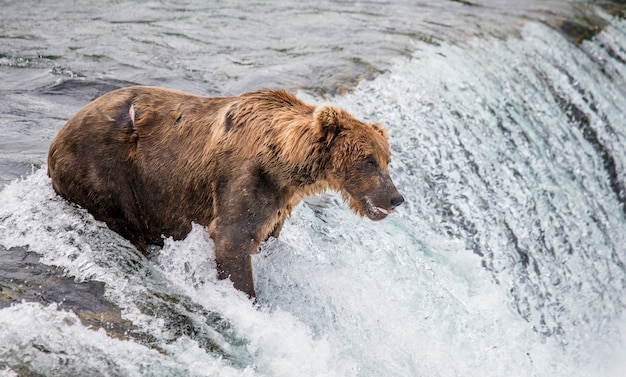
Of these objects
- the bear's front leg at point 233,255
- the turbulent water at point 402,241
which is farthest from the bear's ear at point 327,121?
the turbulent water at point 402,241

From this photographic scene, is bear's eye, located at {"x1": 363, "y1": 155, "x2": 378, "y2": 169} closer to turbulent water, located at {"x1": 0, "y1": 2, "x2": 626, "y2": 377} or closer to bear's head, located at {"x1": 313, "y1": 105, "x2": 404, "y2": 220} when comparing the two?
bear's head, located at {"x1": 313, "y1": 105, "x2": 404, "y2": 220}

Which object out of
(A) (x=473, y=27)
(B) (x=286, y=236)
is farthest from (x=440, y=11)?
(B) (x=286, y=236)

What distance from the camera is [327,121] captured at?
4320 mm

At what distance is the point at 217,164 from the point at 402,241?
6.78ft

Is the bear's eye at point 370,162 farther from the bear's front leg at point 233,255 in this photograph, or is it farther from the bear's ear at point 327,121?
the bear's front leg at point 233,255

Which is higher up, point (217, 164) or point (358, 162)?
point (358, 162)

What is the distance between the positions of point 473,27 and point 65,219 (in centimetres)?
698

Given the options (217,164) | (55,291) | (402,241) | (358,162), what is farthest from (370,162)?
(402,241)

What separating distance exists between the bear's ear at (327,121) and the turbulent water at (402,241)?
89cm

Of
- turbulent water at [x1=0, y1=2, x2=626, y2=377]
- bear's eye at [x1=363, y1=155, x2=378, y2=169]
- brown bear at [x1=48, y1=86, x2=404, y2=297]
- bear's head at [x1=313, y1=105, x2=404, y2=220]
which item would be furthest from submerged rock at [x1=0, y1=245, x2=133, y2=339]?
bear's eye at [x1=363, y1=155, x2=378, y2=169]

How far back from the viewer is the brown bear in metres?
4.40

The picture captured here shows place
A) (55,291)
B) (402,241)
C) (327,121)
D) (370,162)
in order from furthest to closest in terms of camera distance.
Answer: (402,241) → (370,162) → (327,121) → (55,291)

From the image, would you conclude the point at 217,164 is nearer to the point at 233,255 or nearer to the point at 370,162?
the point at 233,255

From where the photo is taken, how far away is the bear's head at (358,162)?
4379 mm
